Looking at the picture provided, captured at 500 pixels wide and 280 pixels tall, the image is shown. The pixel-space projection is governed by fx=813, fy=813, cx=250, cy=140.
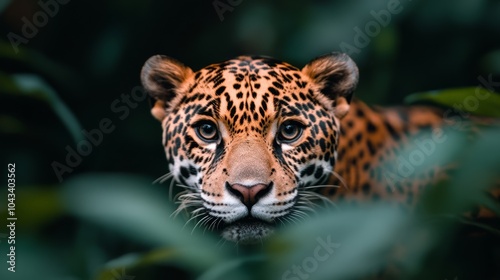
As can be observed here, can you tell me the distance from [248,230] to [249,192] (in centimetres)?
15

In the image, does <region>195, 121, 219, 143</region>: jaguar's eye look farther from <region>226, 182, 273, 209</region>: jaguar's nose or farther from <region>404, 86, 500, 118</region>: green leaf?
<region>404, 86, 500, 118</region>: green leaf

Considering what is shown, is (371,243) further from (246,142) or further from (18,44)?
(18,44)

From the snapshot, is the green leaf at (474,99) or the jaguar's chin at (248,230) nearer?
the green leaf at (474,99)

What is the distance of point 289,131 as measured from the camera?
253 centimetres

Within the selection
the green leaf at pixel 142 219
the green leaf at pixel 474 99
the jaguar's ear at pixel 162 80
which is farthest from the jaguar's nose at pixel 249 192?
the green leaf at pixel 474 99

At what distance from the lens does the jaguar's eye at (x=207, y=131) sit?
2.52m

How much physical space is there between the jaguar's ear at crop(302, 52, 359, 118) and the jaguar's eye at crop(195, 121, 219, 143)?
357mm

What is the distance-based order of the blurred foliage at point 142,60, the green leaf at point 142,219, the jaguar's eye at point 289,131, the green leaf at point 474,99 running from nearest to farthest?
the green leaf at point 474,99
the green leaf at point 142,219
the jaguar's eye at point 289,131
the blurred foliage at point 142,60

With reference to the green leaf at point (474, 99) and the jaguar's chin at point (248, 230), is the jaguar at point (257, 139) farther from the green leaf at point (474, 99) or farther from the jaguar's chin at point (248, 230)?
the green leaf at point (474, 99)

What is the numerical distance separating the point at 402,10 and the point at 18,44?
61.6 inches

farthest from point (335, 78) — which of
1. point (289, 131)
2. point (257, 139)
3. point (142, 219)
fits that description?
point (142, 219)

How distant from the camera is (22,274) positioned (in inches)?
90.4

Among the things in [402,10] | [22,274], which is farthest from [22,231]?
[402,10]

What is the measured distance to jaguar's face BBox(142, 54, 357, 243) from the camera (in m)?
2.39
